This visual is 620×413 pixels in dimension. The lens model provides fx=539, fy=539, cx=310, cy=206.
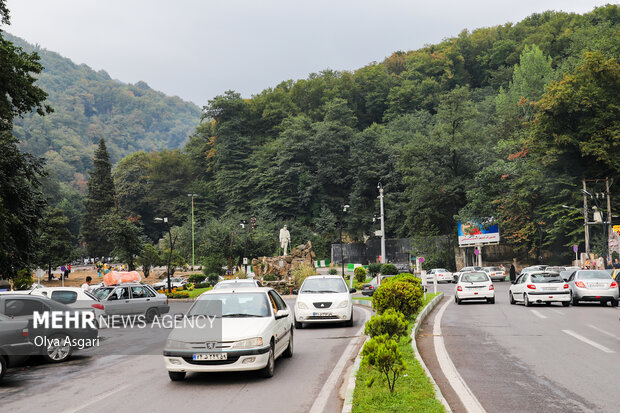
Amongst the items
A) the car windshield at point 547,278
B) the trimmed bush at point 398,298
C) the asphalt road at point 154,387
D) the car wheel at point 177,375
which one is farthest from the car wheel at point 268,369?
the car windshield at point 547,278

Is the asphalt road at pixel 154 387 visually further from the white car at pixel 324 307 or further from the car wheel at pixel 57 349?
the white car at pixel 324 307

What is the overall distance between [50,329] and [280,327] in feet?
17.0

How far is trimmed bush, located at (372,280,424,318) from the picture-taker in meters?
15.8

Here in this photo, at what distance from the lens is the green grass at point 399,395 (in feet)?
20.9

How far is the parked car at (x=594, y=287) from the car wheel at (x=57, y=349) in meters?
19.3

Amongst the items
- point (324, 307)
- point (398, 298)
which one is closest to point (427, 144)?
point (324, 307)

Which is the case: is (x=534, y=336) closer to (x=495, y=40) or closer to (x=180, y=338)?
(x=180, y=338)

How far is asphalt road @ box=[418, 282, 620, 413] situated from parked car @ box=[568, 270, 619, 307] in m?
3.08

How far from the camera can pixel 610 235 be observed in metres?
45.1

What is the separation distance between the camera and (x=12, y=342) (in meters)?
10.1

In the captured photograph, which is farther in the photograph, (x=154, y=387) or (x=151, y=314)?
(x=151, y=314)

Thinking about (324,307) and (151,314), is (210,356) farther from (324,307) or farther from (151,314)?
(151,314)

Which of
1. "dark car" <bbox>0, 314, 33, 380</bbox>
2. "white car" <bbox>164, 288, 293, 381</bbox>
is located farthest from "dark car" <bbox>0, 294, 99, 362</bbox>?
"white car" <bbox>164, 288, 293, 381</bbox>

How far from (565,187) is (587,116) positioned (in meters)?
8.11
